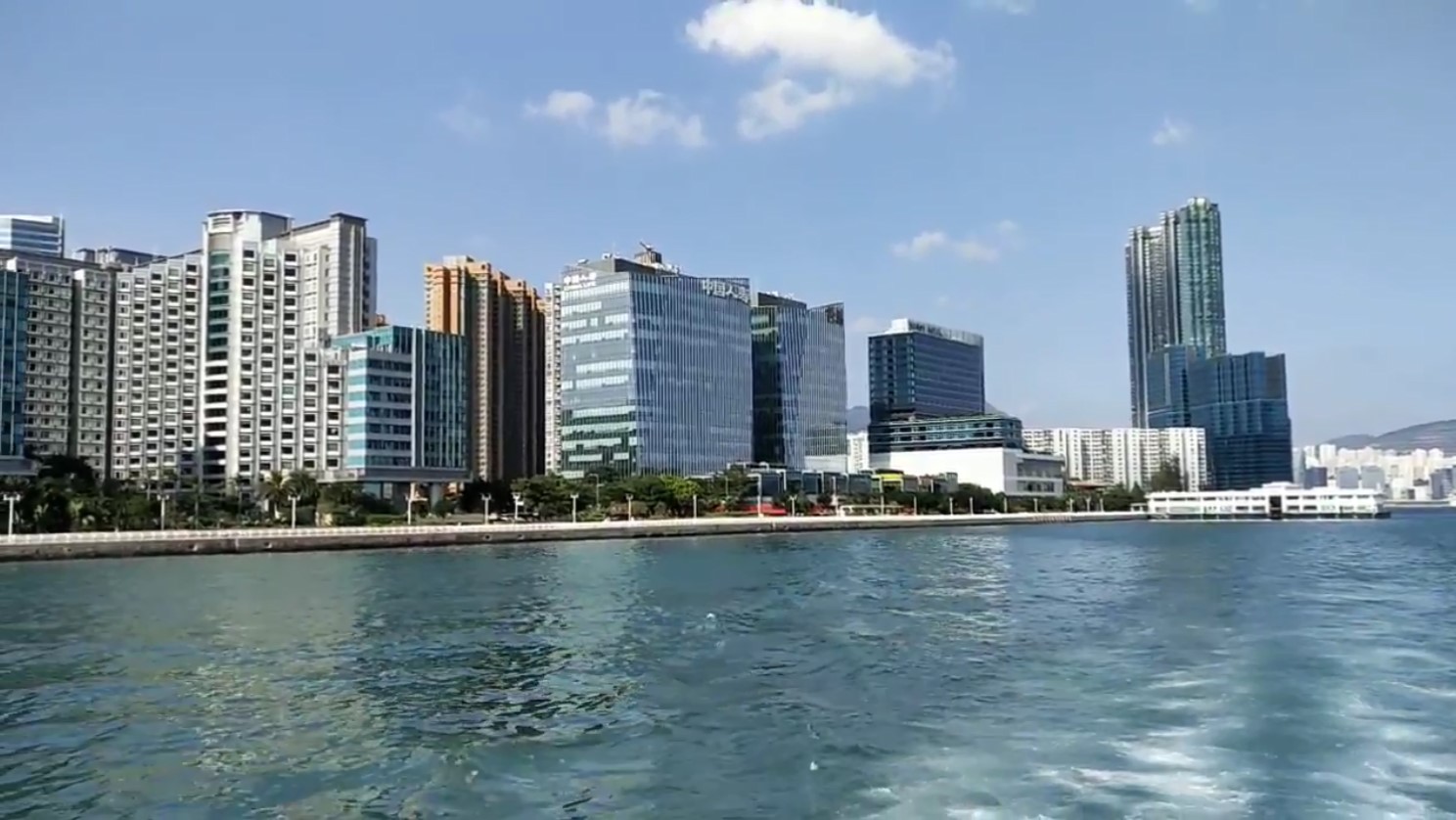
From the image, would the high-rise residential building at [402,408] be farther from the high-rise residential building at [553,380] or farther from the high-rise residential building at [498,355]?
the high-rise residential building at [498,355]

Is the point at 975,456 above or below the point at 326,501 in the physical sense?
above

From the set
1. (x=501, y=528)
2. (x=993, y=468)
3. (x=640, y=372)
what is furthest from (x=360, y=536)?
(x=993, y=468)

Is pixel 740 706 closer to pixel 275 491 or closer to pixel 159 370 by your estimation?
pixel 275 491

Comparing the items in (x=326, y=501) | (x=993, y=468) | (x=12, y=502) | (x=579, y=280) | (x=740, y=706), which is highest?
(x=579, y=280)

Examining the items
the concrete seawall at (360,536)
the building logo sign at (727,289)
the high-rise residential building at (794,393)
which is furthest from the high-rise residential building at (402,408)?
the high-rise residential building at (794,393)

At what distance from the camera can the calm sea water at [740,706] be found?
12602 mm

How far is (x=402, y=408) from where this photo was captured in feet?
374

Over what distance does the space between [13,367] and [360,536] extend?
48329 mm

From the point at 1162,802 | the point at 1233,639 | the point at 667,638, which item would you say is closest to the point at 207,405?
the point at 667,638

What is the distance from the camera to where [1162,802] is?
12.0 m

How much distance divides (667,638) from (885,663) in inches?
239

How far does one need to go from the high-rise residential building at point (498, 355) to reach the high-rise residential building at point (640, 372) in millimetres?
11529

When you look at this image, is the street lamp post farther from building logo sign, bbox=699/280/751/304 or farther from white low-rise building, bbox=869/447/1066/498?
white low-rise building, bbox=869/447/1066/498

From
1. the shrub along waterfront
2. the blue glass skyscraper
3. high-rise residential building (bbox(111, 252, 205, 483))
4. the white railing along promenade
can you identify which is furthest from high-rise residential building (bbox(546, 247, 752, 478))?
high-rise residential building (bbox(111, 252, 205, 483))
